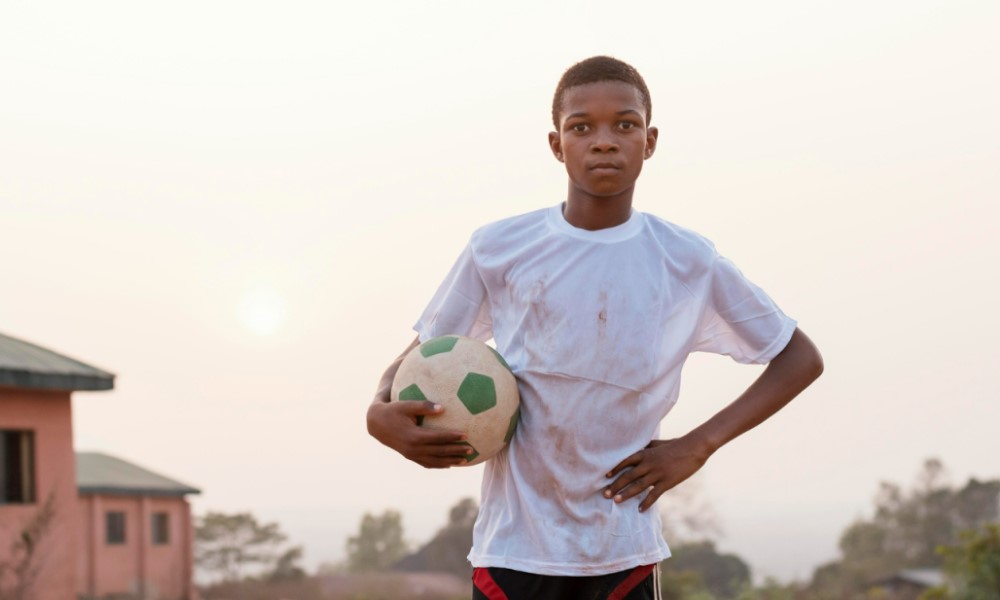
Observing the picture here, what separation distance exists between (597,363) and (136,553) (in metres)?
28.6

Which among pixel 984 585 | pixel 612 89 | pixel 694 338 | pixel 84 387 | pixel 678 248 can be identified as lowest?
pixel 984 585

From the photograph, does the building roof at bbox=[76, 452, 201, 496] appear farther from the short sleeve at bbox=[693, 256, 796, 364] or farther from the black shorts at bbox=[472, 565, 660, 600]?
the short sleeve at bbox=[693, 256, 796, 364]

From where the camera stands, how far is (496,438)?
345cm

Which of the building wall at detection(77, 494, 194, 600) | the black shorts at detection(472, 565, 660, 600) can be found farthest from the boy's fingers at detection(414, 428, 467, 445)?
the building wall at detection(77, 494, 194, 600)

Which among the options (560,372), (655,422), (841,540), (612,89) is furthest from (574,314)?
(841,540)

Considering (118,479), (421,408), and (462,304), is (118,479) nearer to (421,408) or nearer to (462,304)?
(462,304)

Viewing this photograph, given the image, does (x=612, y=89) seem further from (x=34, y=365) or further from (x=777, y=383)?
(x=34, y=365)

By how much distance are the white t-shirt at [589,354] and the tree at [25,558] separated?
633 inches

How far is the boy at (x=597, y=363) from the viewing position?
3.46 meters

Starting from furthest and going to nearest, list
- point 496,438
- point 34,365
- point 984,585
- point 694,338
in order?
point 34,365
point 984,585
point 694,338
point 496,438

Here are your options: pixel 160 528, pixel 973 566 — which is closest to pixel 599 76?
pixel 973 566

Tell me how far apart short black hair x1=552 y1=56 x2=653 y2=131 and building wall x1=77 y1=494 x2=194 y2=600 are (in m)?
26.2

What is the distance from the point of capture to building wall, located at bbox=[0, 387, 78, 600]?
1895cm

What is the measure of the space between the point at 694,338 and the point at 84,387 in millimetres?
17648
